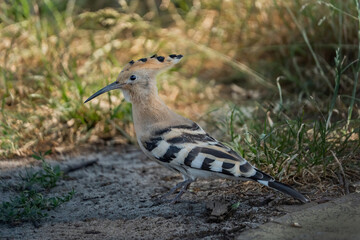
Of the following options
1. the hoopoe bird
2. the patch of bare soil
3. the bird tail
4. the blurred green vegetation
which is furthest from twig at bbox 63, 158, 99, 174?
the bird tail

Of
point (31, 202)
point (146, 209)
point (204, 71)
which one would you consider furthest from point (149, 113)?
point (204, 71)

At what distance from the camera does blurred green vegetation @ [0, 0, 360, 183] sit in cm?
341

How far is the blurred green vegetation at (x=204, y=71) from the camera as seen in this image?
11.2 ft

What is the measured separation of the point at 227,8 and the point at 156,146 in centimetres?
315

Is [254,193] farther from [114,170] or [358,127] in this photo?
[114,170]

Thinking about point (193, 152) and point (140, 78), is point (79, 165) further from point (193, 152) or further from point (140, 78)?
point (193, 152)

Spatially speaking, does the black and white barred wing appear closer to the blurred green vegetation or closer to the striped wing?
the striped wing

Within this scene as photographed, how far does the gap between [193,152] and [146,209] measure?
393mm

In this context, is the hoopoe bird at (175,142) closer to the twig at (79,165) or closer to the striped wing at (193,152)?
the striped wing at (193,152)

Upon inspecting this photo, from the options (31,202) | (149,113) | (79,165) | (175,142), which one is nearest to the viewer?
(31,202)

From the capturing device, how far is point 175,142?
2.75m

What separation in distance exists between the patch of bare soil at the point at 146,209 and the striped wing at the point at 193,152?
0.18m

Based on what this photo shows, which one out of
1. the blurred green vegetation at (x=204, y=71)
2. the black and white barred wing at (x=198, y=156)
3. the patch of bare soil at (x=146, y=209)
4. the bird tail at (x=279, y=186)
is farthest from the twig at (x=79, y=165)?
the bird tail at (x=279, y=186)

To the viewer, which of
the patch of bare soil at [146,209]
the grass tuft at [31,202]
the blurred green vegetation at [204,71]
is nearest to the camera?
the patch of bare soil at [146,209]
